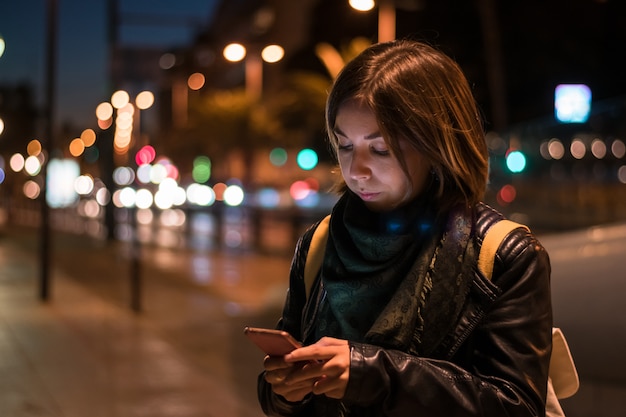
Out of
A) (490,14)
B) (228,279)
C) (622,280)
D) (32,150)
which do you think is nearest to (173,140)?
(32,150)

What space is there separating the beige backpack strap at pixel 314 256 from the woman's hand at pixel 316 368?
15.5 inches

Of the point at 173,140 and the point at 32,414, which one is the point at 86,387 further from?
the point at 173,140

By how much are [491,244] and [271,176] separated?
7889 centimetres

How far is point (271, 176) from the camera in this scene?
80500 mm

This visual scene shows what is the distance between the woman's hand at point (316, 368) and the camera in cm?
156

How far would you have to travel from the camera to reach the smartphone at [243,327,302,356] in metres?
1.55

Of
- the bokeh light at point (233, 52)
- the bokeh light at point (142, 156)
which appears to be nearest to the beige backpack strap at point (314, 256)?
the bokeh light at point (142, 156)

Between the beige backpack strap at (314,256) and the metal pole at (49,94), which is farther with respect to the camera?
the metal pole at (49,94)

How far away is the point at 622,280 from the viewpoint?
16.1ft

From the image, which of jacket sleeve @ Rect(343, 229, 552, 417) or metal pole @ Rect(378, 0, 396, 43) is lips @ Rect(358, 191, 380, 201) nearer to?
jacket sleeve @ Rect(343, 229, 552, 417)

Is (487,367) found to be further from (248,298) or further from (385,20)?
(385,20)

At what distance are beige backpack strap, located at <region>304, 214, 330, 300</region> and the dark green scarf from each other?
0.21 metres

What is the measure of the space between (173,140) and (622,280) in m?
73.6

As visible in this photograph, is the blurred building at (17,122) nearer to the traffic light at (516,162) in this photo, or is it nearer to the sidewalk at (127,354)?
the traffic light at (516,162)
